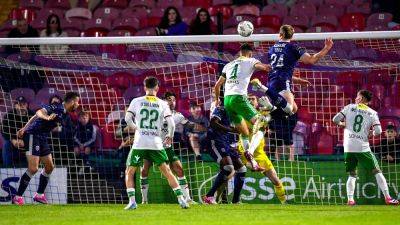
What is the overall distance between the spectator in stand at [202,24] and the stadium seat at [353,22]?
2.79m

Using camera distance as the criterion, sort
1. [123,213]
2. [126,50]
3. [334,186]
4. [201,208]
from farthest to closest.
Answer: [126,50], [334,186], [201,208], [123,213]

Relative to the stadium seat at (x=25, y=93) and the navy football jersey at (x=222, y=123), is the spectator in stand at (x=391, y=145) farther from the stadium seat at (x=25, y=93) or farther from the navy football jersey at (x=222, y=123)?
the stadium seat at (x=25, y=93)

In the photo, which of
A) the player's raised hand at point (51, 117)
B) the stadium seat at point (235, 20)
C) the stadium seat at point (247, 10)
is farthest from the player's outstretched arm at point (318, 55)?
the stadium seat at point (247, 10)

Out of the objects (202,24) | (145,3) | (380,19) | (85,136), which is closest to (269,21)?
(202,24)

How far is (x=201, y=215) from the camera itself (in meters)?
13.7

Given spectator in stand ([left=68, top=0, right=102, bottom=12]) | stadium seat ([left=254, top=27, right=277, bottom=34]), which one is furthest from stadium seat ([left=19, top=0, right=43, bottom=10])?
stadium seat ([left=254, top=27, right=277, bottom=34])

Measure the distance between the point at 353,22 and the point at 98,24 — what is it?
5.47 meters

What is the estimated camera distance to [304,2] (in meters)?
22.1

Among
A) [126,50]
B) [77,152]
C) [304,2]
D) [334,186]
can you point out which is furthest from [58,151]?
[304,2]

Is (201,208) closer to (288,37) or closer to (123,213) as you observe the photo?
(123,213)

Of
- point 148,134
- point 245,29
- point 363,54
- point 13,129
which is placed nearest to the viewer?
point 148,134

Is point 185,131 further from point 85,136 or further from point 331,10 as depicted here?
point 331,10

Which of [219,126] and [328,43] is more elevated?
[328,43]

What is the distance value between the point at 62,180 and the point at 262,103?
4.13 metres
